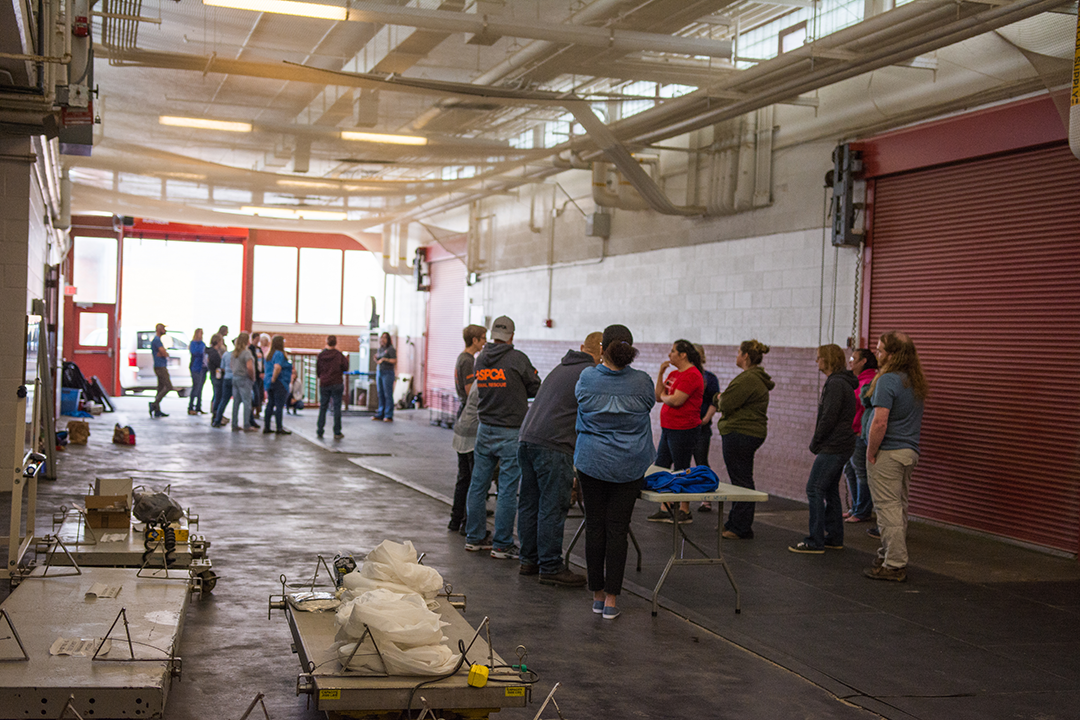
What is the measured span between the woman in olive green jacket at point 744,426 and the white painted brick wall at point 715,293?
201 cm

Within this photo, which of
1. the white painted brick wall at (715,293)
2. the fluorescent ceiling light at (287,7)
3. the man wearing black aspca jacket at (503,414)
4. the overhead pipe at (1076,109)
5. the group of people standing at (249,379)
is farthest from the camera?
the group of people standing at (249,379)

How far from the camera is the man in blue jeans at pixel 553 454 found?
6125 millimetres

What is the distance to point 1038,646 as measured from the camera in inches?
207

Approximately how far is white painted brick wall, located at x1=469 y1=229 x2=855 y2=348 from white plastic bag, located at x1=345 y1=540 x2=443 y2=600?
20.7 feet

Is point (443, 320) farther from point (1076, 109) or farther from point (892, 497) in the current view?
point (1076, 109)

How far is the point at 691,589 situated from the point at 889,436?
168 centimetres

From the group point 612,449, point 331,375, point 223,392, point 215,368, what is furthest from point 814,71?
point 215,368

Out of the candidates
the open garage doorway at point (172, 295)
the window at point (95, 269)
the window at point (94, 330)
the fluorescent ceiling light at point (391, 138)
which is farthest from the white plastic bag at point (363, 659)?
the window at point (95, 269)

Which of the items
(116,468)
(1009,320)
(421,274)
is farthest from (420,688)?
(421,274)

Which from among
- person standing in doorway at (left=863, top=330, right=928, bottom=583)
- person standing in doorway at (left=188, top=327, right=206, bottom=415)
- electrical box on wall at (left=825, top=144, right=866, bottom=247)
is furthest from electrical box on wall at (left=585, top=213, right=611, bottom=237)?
person standing in doorway at (left=188, top=327, right=206, bottom=415)

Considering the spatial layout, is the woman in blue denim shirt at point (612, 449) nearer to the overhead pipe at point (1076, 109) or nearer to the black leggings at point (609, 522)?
the black leggings at point (609, 522)

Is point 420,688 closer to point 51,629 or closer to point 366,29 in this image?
point 51,629

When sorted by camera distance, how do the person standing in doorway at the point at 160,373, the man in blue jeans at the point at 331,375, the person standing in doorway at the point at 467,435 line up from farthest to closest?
1. the person standing in doorway at the point at 160,373
2. the man in blue jeans at the point at 331,375
3. the person standing in doorway at the point at 467,435

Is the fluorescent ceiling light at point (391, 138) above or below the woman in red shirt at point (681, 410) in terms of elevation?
above
